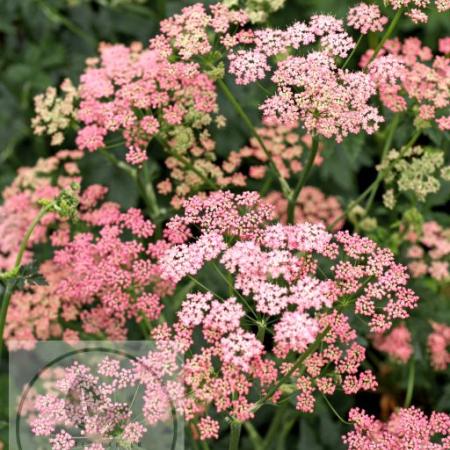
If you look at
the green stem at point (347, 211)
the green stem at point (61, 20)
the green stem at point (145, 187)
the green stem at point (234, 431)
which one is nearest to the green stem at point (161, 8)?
the green stem at point (61, 20)

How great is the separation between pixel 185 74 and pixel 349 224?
1856 mm

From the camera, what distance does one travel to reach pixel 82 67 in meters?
4.66

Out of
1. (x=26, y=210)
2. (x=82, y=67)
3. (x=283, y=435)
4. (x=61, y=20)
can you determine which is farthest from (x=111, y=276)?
(x=61, y=20)

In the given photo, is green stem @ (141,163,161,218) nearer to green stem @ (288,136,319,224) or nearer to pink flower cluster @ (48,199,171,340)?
pink flower cluster @ (48,199,171,340)

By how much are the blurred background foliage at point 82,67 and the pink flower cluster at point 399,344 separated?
0.29 ft

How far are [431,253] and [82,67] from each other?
2376mm

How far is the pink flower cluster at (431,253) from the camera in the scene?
4.00 meters

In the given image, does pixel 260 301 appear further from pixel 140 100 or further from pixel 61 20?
pixel 61 20

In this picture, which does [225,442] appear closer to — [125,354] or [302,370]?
[125,354]

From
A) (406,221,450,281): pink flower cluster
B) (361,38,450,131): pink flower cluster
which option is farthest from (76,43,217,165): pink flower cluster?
(406,221,450,281): pink flower cluster

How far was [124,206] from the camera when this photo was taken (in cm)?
417

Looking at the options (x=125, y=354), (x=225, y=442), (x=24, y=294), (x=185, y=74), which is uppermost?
(x=185, y=74)

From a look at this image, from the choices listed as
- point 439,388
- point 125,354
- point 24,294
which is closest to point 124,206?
point 24,294

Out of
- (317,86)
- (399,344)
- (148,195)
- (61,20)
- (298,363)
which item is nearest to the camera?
(298,363)
